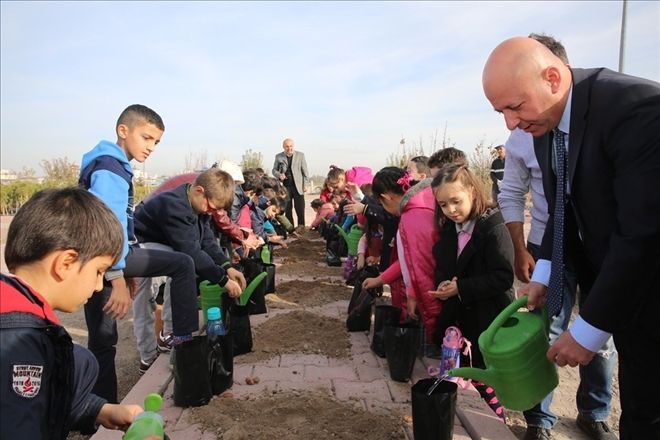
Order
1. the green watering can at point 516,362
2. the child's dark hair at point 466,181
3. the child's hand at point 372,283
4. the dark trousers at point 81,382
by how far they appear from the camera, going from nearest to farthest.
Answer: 1. the dark trousers at point 81,382
2. the green watering can at point 516,362
3. the child's dark hair at point 466,181
4. the child's hand at point 372,283

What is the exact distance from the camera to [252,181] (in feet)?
→ 24.3

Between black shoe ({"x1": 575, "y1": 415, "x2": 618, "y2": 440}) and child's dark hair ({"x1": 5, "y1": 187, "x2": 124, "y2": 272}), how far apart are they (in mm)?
2707

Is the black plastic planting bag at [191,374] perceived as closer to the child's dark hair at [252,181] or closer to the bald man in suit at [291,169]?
the child's dark hair at [252,181]

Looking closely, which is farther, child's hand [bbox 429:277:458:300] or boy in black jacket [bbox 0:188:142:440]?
child's hand [bbox 429:277:458:300]

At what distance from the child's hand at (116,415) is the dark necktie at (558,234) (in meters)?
1.64

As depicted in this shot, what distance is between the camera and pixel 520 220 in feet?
10.3

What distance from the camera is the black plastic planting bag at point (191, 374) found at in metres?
2.74

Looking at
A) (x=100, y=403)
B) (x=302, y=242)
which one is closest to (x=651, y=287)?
(x=100, y=403)

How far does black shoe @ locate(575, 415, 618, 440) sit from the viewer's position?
106 inches

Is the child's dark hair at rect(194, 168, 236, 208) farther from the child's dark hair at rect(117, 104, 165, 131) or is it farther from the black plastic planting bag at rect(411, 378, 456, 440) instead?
the black plastic planting bag at rect(411, 378, 456, 440)

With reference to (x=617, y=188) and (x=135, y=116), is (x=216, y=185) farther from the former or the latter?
(x=617, y=188)

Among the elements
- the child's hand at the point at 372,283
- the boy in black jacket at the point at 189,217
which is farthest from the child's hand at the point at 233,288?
the child's hand at the point at 372,283

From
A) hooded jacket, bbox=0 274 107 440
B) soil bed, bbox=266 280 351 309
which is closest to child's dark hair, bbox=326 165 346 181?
soil bed, bbox=266 280 351 309

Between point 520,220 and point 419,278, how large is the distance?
757mm
